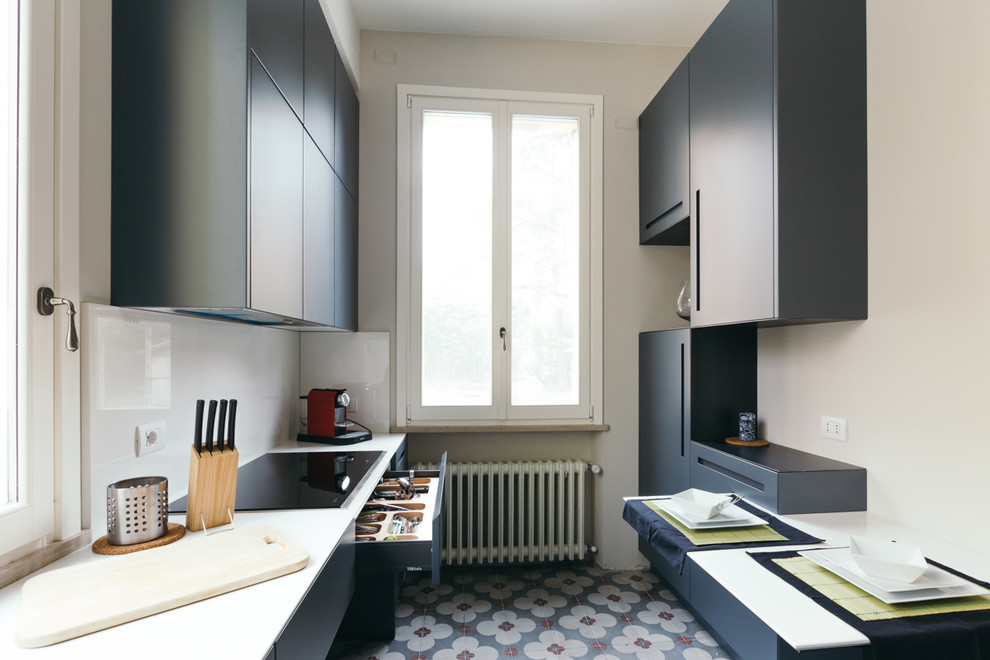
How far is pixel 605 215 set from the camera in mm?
2988

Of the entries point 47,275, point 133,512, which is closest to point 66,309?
point 47,275

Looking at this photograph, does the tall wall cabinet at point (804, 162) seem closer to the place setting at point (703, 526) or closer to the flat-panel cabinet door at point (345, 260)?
the place setting at point (703, 526)

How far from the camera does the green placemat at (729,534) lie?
1.47 m

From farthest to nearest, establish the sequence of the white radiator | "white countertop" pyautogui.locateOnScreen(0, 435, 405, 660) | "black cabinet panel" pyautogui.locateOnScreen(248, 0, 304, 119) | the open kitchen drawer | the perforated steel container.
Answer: the white radiator → the open kitchen drawer → "black cabinet panel" pyautogui.locateOnScreen(248, 0, 304, 119) → the perforated steel container → "white countertop" pyautogui.locateOnScreen(0, 435, 405, 660)

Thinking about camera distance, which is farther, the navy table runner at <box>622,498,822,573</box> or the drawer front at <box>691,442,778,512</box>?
the drawer front at <box>691,442,778,512</box>

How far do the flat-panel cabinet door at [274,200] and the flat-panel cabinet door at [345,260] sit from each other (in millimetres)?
550

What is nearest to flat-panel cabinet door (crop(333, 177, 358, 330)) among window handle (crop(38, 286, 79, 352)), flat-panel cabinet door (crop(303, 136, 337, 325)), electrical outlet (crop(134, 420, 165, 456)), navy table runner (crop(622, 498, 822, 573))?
flat-panel cabinet door (crop(303, 136, 337, 325))

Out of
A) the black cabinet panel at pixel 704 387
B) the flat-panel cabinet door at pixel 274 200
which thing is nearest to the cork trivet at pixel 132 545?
the flat-panel cabinet door at pixel 274 200

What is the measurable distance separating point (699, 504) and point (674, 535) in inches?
8.7

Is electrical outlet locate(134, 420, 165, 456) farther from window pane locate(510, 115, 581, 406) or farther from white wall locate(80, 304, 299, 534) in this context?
window pane locate(510, 115, 581, 406)

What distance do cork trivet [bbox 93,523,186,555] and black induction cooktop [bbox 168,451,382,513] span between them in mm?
231

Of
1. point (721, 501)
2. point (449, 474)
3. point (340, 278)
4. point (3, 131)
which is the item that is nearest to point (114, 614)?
point (3, 131)

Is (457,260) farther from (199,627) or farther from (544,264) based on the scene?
(199,627)

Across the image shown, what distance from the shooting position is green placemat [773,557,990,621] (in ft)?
3.42
